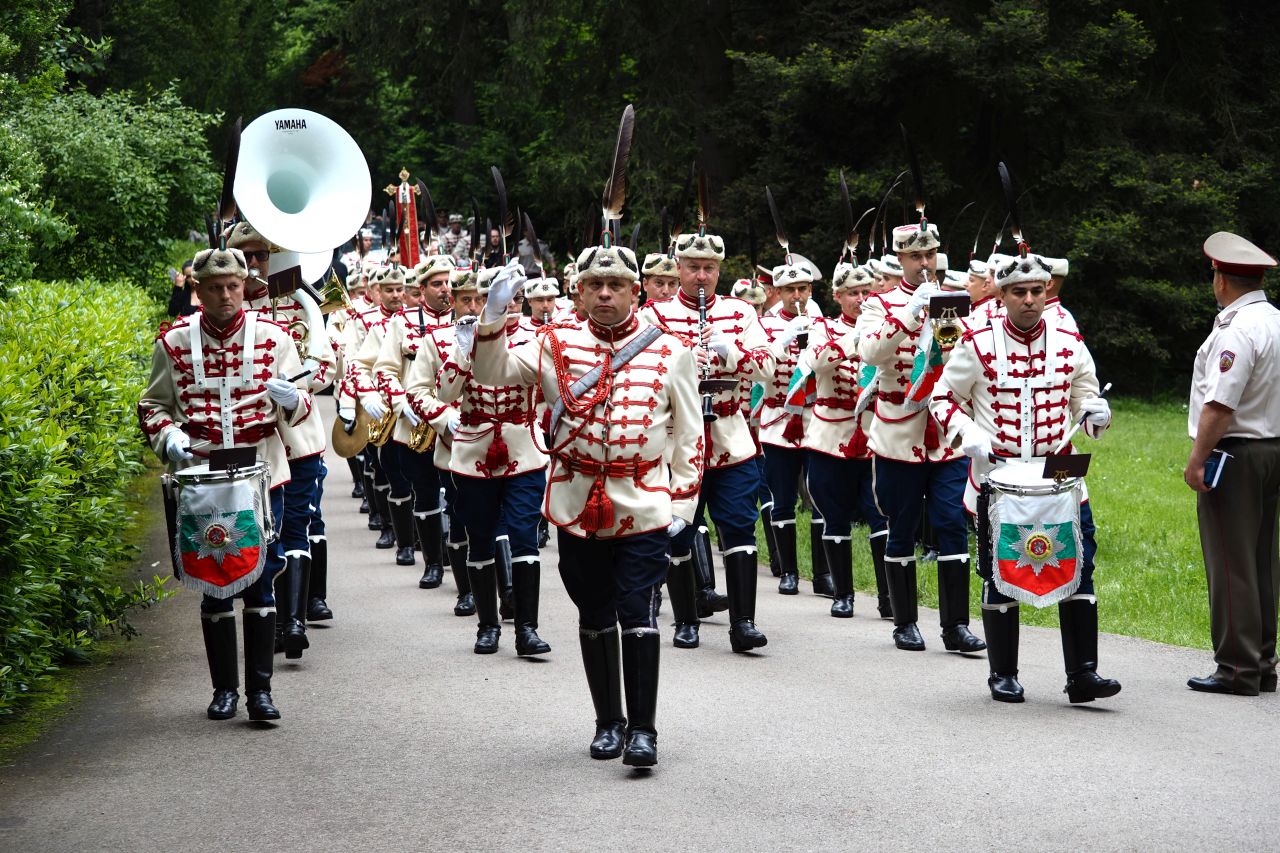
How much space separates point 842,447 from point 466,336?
352 cm

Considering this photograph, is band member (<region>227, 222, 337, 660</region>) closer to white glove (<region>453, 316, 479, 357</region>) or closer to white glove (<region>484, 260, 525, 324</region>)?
white glove (<region>453, 316, 479, 357</region>)

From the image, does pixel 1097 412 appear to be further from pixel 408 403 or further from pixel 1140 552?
pixel 1140 552

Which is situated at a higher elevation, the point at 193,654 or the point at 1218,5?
the point at 1218,5

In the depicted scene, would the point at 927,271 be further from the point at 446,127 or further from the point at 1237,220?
the point at 446,127

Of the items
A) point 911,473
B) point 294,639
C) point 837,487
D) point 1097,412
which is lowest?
point 294,639

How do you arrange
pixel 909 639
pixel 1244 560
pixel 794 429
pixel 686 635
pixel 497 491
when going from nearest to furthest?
pixel 1244 560 → pixel 909 639 → pixel 497 491 → pixel 686 635 → pixel 794 429

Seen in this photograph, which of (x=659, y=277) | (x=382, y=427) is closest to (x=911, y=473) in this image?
(x=659, y=277)

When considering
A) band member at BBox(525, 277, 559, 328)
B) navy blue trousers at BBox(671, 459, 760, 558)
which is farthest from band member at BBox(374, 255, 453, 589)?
navy blue trousers at BBox(671, 459, 760, 558)

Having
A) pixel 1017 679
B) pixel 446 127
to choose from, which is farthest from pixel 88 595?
pixel 446 127

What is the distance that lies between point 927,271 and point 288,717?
4.29 meters

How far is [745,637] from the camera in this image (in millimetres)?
9195

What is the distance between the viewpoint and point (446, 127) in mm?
40969

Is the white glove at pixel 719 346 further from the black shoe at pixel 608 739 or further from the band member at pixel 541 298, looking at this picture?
the black shoe at pixel 608 739

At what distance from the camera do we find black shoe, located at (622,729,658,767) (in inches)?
256
